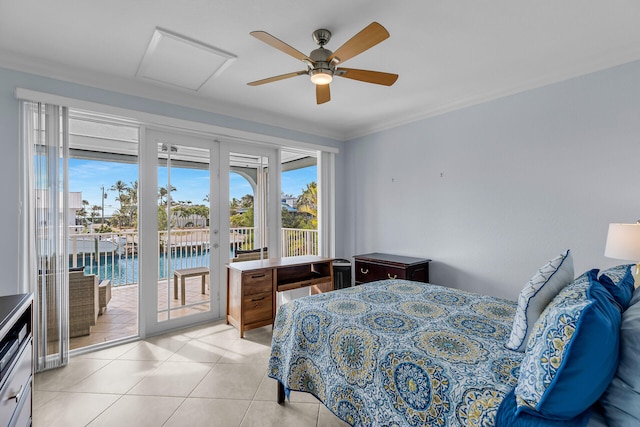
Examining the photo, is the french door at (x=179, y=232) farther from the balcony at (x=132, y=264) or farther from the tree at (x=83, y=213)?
the tree at (x=83, y=213)

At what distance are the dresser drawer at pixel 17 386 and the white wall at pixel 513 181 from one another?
3544 mm

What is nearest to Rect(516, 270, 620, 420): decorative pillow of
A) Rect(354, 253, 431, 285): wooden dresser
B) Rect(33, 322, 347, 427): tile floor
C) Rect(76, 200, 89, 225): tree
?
Rect(33, 322, 347, 427): tile floor

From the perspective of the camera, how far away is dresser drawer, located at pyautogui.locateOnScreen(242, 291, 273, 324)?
10.5 feet

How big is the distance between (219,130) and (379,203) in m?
2.29

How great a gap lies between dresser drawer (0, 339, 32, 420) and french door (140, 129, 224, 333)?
1.62 meters

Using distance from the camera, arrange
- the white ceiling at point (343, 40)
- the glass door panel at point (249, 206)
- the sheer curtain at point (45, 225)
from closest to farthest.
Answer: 1. the white ceiling at point (343, 40)
2. the sheer curtain at point (45, 225)
3. the glass door panel at point (249, 206)

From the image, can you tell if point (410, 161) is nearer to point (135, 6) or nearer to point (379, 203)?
point (379, 203)

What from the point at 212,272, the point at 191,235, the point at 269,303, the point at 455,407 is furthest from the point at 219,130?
the point at 455,407

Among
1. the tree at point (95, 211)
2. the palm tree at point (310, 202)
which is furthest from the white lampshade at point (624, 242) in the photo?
the tree at point (95, 211)

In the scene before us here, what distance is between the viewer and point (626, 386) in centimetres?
89

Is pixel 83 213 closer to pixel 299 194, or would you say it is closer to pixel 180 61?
pixel 299 194

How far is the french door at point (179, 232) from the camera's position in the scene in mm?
3203

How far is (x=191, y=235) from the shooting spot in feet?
11.5

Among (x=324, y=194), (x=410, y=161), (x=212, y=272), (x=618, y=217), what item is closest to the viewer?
(x=618, y=217)
